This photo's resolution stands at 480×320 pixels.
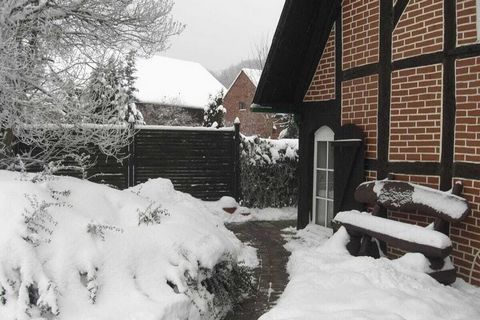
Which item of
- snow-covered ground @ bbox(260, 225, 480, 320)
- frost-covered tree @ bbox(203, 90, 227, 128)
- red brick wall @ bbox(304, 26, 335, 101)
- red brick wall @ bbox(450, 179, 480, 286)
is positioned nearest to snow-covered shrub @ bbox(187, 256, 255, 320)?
snow-covered ground @ bbox(260, 225, 480, 320)

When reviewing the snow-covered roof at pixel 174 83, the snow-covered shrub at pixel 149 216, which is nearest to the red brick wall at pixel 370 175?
the snow-covered shrub at pixel 149 216

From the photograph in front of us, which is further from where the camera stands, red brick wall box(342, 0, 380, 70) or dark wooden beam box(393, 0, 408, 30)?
red brick wall box(342, 0, 380, 70)

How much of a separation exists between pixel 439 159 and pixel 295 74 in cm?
318

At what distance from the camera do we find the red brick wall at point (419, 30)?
482cm

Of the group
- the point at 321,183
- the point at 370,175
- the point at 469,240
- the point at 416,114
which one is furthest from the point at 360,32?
the point at 469,240

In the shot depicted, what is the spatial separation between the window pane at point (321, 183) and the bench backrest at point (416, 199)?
1831mm

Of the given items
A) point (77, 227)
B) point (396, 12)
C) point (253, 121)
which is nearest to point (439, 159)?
point (396, 12)

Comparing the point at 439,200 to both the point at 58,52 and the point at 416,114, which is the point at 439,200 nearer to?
the point at 416,114

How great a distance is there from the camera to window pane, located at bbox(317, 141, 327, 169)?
7.20 metres

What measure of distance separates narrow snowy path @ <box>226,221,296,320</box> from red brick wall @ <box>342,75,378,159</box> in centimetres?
194

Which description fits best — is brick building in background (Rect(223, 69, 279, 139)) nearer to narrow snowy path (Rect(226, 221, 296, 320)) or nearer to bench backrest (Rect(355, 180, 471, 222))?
narrow snowy path (Rect(226, 221, 296, 320))

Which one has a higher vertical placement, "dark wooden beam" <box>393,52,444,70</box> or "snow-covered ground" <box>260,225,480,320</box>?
"dark wooden beam" <box>393,52,444,70</box>

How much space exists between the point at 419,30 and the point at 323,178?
9.66 feet

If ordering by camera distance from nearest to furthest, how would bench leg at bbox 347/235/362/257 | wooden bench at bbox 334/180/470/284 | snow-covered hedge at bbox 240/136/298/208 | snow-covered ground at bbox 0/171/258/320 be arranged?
snow-covered ground at bbox 0/171/258/320 < wooden bench at bbox 334/180/470/284 < bench leg at bbox 347/235/362/257 < snow-covered hedge at bbox 240/136/298/208
